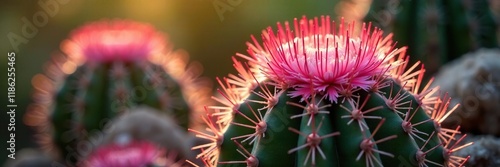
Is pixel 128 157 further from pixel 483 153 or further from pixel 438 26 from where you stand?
pixel 438 26

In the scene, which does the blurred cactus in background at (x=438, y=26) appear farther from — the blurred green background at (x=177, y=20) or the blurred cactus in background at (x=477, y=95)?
the blurred green background at (x=177, y=20)

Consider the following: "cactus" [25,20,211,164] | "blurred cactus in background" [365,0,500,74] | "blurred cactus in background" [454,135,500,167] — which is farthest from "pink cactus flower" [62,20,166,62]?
"blurred cactus in background" [454,135,500,167]

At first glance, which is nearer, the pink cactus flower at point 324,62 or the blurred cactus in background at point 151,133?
the pink cactus flower at point 324,62

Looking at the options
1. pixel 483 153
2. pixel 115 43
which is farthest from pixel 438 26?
pixel 115 43

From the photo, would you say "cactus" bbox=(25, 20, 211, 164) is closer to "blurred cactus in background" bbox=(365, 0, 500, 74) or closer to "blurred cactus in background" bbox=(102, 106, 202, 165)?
"blurred cactus in background" bbox=(102, 106, 202, 165)

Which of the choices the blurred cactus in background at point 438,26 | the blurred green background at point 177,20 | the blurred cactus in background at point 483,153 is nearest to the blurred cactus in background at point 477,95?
the blurred cactus in background at point 483,153

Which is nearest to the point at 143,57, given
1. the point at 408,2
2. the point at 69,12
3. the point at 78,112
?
the point at 78,112
